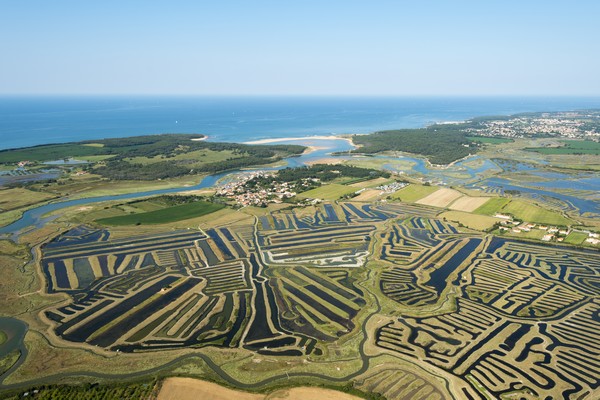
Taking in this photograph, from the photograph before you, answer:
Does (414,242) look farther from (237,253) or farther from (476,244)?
(237,253)

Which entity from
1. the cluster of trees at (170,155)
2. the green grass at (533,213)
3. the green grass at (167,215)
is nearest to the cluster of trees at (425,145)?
the cluster of trees at (170,155)

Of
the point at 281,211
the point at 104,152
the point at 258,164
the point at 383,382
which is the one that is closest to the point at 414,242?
the point at 281,211

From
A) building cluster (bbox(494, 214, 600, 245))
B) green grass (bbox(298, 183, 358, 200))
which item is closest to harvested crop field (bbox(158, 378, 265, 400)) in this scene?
building cluster (bbox(494, 214, 600, 245))

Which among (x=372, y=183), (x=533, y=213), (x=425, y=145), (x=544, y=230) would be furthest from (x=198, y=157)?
(x=544, y=230)

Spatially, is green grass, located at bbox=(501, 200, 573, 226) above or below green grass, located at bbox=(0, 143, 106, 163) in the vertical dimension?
below

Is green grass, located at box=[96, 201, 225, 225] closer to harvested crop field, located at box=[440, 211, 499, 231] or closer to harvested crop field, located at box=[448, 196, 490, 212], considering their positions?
harvested crop field, located at box=[440, 211, 499, 231]
